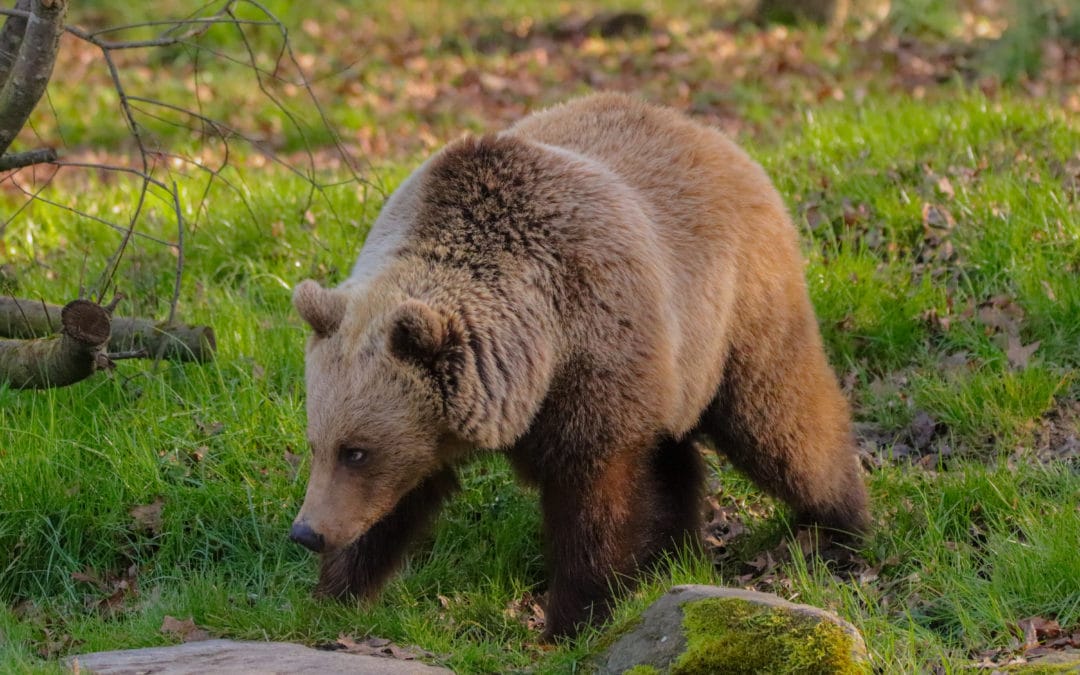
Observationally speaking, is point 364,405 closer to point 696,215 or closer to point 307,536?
point 307,536

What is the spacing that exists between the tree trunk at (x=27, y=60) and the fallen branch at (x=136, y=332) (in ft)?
3.16

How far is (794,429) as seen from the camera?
530 cm

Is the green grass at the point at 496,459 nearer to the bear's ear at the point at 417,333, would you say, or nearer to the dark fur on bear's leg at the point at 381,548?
the dark fur on bear's leg at the point at 381,548

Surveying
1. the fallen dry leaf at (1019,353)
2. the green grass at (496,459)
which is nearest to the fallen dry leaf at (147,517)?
the green grass at (496,459)

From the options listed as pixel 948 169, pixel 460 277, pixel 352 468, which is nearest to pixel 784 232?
pixel 460 277

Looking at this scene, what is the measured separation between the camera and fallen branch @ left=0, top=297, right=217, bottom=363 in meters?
5.69

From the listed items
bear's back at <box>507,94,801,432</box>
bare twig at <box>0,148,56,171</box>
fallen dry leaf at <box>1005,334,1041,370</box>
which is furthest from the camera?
fallen dry leaf at <box>1005,334,1041,370</box>

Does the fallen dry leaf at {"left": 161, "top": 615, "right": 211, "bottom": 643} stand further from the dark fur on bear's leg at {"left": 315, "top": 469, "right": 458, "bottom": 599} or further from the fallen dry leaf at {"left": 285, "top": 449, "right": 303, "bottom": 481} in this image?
the fallen dry leaf at {"left": 285, "top": 449, "right": 303, "bottom": 481}

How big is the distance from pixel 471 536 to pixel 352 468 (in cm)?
133

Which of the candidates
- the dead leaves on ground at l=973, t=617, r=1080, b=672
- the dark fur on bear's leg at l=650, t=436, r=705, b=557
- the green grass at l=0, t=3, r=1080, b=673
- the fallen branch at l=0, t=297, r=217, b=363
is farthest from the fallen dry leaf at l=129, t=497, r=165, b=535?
the dead leaves on ground at l=973, t=617, r=1080, b=672

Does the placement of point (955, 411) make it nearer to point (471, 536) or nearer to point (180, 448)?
point (471, 536)

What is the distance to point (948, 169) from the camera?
25.0 feet

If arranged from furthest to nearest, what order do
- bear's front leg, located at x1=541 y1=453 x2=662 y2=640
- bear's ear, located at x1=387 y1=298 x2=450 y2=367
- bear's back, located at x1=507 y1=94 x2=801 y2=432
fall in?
1. bear's back, located at x1=507 y1=94 x2=801 y2=432
2. bear's front leg, located at x1=541 y1=453 x2=662 y2=640
3. bear's ear, located at x1=387 y1=298 x2=450 y2=367

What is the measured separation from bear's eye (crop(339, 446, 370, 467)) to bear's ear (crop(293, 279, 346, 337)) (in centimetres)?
43
